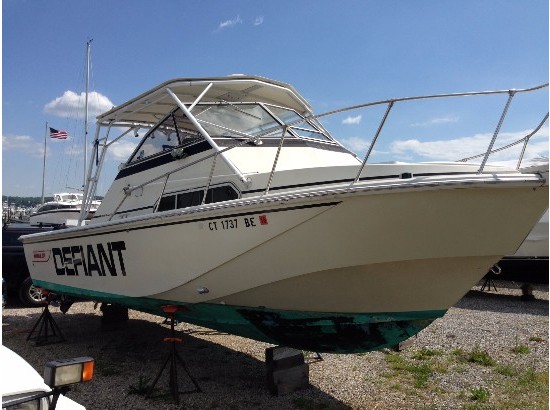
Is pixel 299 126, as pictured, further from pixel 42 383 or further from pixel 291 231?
pixel 42 383

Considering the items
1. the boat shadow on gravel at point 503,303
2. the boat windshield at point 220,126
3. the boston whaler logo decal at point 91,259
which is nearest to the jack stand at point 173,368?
the boston whaler logo decal at point 91,259

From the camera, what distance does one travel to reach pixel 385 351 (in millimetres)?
6578

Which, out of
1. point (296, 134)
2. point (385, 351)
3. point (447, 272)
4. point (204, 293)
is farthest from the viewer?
point (385, 351)

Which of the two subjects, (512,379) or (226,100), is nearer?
(512,379)

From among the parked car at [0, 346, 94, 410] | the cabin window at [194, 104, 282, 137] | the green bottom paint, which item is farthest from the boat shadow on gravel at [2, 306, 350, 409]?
the cabin window at [194, 104, 282, 137]

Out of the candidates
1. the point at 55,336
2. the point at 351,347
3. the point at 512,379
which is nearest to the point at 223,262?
the point at 351,347

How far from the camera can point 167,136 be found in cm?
631

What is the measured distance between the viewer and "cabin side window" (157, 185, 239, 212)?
16.3 feet

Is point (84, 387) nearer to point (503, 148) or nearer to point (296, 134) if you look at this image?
A: point (296, 134)

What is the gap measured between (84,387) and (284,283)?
2443 mm

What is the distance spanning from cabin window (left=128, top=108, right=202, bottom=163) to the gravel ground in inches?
106

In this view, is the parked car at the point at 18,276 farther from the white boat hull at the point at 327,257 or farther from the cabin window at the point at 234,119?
the cabin window at the point at 234,119

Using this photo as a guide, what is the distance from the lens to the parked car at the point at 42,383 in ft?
6.92

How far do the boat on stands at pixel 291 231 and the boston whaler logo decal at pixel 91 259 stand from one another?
2 cm
